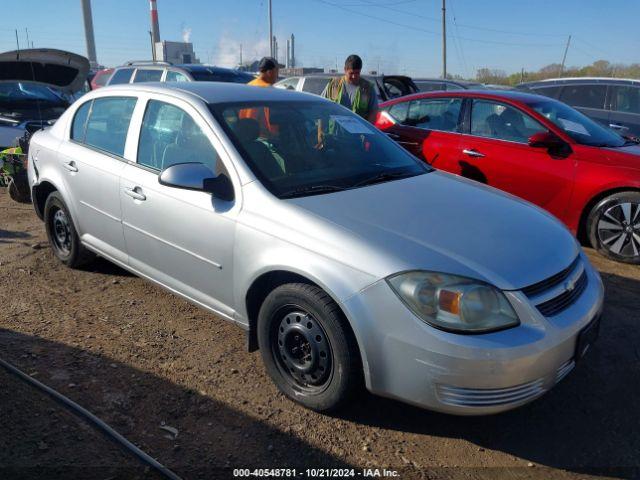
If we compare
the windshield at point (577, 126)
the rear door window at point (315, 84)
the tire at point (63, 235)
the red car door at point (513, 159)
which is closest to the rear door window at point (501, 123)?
the red car door at point (513, 159)

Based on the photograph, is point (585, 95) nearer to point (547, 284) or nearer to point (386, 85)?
point (386, 85)

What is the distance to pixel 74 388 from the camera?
3.01m

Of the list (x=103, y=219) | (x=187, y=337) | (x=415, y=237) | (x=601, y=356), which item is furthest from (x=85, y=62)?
(x=601, y=356)

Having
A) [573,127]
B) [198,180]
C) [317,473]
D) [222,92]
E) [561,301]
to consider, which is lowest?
[317,473]

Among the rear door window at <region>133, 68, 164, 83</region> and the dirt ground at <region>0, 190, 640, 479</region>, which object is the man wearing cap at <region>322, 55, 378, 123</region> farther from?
the rear door window at <region>133, 68, 164, 83</region>

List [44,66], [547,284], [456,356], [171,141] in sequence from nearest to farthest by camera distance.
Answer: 1. [456,356]
2. [547,284]
3. [171,141]
4. [44,66]

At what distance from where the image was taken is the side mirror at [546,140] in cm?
516

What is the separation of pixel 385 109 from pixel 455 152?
150cm

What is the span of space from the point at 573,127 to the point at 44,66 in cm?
593

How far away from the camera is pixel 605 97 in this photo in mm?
9430

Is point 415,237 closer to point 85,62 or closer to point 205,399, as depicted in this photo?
point 205,399

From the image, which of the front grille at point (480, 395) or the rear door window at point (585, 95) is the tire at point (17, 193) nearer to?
the front grille at point (480, 395)

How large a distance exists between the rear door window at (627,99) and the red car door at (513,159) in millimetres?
4867

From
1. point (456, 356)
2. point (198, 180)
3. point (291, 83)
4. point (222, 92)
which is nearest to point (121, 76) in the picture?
point (291, 83)
